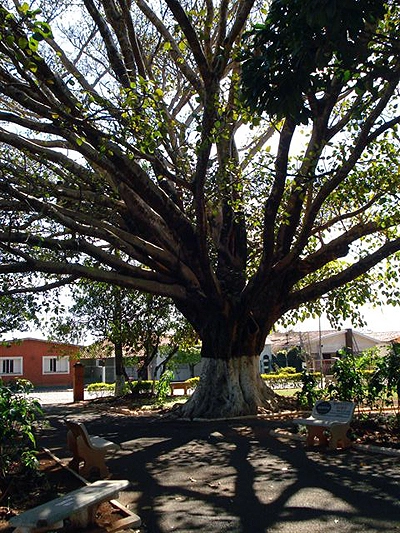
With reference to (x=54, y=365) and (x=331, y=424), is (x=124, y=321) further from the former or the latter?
(x=54, y=365)

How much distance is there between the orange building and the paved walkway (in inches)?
1594

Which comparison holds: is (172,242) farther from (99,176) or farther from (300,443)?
(300,443)

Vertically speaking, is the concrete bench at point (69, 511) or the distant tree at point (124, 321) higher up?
the distant tree at point (124, 321)

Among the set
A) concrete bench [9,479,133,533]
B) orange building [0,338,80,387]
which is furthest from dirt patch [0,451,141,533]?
orange building [0,338,80,387]

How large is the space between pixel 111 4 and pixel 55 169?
16.6ft

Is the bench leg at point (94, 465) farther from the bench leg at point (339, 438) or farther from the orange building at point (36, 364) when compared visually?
the orange building at point (36, 364)

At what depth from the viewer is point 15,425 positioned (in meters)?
6.72

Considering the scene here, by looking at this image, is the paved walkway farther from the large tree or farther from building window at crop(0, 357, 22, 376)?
building window at crop(0, 357, 22, 376)

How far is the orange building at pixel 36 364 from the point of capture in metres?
Result: 49.3

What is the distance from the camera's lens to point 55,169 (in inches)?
610

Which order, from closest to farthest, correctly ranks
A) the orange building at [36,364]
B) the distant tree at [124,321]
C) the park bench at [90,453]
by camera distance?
1. the park bench at [90,453]
2. the distant tree at [124,321]
3. the orange building at [36,364]

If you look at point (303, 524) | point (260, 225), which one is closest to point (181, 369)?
point (260, 225)

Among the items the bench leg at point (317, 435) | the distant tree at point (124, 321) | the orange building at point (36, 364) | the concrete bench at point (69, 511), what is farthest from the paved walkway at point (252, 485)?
the orange building at point (36, 364)

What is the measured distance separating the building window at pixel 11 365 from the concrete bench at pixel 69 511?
1826 inches
